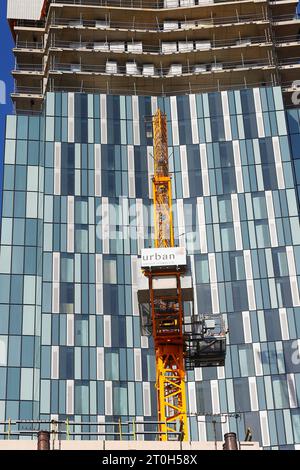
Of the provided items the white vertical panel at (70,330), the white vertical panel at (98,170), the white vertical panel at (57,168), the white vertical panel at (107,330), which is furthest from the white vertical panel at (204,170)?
the white vertical panel at (70,330)

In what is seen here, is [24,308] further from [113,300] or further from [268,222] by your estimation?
[268,222]

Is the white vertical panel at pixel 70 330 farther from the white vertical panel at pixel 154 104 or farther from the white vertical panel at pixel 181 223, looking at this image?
the white vertical panel at pixel 154 104

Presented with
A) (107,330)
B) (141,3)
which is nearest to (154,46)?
(141,3)

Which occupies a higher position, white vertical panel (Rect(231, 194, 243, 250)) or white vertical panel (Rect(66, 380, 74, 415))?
white vertical panel (Rect(231, 194, 243, 250))

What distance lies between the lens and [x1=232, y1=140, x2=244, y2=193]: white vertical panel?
117 m

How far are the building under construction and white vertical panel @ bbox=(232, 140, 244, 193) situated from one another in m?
0.27

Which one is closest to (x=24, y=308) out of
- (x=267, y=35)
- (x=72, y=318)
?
(x=72, y=318)

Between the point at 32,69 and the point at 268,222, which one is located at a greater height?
the point at 32,69

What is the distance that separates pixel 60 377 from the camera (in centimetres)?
10431

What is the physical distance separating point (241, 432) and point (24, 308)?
93.2 ft

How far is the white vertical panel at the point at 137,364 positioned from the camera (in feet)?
347

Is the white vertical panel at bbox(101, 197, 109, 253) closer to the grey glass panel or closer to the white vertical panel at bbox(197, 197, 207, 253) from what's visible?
the white vertical panel at bbox(197, 197, 207, 253)

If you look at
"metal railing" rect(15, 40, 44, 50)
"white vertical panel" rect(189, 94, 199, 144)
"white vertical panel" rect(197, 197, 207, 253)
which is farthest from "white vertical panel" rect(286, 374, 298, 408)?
"metal railing" rect(15, 40, 44, 50)

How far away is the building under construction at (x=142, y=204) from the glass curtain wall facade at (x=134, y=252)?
0.58 ft
